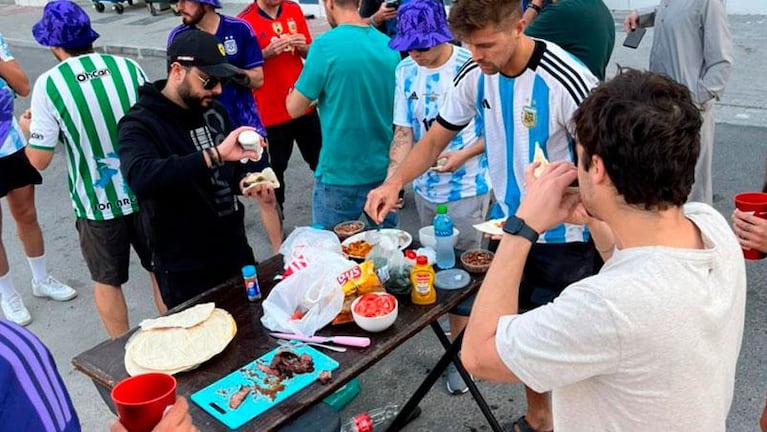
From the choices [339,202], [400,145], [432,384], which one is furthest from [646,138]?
[339,202]

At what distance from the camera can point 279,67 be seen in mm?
5031

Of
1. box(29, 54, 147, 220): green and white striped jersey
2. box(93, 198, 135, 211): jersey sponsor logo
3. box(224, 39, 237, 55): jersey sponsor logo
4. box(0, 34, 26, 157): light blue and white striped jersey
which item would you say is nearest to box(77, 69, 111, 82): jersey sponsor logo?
box(29, 54, 147, 220): green and white striped jersey

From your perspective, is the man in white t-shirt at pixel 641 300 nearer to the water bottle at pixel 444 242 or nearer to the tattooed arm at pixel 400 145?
the water bottle at pixel 444 242

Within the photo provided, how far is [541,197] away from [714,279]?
1.54 feet

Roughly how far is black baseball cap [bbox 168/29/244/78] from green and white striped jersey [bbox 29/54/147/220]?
0.59 metres

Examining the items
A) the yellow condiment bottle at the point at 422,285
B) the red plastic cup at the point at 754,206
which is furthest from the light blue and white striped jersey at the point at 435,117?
the red plastic cup at the point at 754,206

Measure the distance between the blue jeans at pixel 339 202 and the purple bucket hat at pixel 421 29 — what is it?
2.92ft

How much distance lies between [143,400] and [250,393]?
1.69 ft

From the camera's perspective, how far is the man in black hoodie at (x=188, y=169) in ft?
9.43

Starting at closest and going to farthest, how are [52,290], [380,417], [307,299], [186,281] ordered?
[307,299] < [186,281] < [380,417] < [52,290]

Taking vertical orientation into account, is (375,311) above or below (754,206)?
below

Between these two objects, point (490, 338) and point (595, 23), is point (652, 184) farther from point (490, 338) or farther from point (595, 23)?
point (595, 23)

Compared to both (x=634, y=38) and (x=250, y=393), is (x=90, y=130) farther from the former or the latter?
(x=634, y=38)

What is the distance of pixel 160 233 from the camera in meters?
3.13
